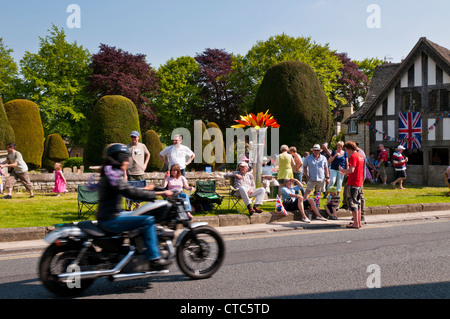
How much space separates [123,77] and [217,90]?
1073 cm

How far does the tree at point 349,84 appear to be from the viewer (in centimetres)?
4672

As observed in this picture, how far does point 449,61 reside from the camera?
71.5 feet

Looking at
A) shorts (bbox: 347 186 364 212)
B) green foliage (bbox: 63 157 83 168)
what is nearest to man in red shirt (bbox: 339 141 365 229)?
shorts (bbox: 347 186 364 212)

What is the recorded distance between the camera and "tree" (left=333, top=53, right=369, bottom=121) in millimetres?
46719

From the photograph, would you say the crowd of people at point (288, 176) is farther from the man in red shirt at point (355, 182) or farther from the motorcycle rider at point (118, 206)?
the motorcycle rider at point (118, 206)

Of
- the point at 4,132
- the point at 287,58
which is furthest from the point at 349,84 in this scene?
the point at 4,132

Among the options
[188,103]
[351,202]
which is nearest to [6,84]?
[188,103]

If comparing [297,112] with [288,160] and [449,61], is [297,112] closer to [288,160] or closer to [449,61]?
[449,61]

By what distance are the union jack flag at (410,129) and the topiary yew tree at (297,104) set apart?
3871 mm

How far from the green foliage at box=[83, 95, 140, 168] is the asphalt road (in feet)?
42.3

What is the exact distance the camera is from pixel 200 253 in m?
5.42

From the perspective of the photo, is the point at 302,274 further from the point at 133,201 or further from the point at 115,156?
the point at 133,201

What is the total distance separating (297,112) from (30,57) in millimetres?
30627

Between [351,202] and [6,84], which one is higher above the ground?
[6,84]
